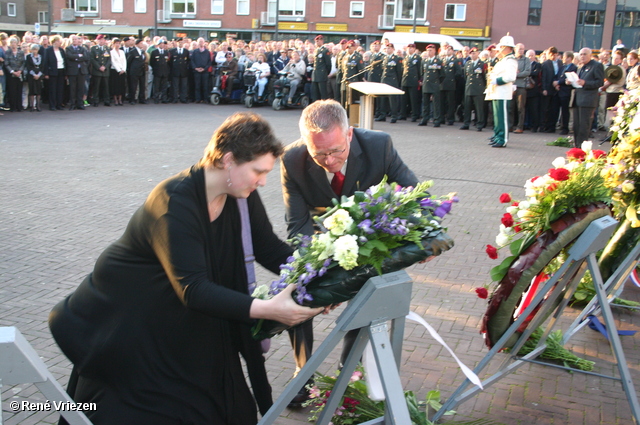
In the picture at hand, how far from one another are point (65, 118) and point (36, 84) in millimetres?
1702

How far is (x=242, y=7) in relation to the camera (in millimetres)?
54281

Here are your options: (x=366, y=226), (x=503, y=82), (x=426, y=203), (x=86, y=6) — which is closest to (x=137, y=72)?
(x=503, y=82)

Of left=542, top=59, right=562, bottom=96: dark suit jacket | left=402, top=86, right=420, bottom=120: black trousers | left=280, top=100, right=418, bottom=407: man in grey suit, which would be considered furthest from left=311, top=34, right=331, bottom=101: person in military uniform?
left=280, top=100, right=418, bottom=407: man in grey suit

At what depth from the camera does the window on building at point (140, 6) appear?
55.5 meters

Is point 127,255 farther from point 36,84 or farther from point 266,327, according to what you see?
point 36,84

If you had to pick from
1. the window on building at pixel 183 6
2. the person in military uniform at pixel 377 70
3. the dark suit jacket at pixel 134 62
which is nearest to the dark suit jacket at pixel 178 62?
the dark suit jacket at pixel 134 62

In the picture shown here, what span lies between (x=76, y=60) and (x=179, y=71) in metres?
4.16

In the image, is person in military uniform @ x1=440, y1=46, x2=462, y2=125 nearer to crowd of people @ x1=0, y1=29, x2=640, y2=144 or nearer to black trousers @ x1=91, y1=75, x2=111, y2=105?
crowd of people @ x1=0, y1=29, x2=640, y2=144

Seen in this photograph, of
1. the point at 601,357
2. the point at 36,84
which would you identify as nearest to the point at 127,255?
the point at 601,357

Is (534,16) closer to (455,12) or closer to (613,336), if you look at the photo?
(455,12)

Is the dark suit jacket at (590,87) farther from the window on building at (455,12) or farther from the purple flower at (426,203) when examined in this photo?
the window on building at (455,12)

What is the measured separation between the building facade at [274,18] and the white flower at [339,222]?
162ft

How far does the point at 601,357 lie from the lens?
4516 mm

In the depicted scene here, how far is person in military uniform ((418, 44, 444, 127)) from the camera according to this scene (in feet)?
56.6
